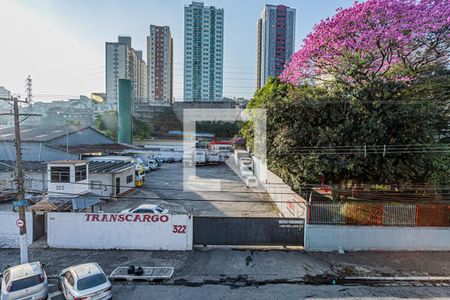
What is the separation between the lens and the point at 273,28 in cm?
8844

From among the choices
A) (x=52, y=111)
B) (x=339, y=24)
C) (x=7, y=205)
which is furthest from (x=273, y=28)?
(x=7, y=205)

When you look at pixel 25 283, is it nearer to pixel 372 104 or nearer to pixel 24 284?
pixel 24 284

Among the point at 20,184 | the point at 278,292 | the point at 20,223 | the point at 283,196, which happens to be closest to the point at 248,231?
the point at 278,292

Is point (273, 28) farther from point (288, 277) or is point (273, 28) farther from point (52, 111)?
point (288, 277)

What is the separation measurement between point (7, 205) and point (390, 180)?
22.9 metres

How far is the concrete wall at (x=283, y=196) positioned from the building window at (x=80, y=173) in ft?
38.6

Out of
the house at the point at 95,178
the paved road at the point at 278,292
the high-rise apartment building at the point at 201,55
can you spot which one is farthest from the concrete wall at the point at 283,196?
the high-rise apartment building at the point at 201,55

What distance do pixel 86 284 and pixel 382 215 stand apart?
11606 mm

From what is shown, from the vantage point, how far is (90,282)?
7516 millimetres

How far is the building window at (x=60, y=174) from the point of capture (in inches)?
610

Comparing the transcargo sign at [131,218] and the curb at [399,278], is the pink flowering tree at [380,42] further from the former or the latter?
the transcargo sign at [131,218]

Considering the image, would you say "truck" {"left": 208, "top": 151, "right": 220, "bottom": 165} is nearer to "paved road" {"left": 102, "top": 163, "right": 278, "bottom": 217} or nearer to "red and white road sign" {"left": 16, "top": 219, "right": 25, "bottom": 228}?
"paved road" {"left": 102, "top": 163, "right": 278, "bottom": 217}

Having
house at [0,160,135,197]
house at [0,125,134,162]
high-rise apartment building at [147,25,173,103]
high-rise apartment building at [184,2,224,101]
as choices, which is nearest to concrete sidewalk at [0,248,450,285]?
house at [0,160,135,197]

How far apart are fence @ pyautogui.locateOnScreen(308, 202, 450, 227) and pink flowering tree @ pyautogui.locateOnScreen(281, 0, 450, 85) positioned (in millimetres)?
6705
